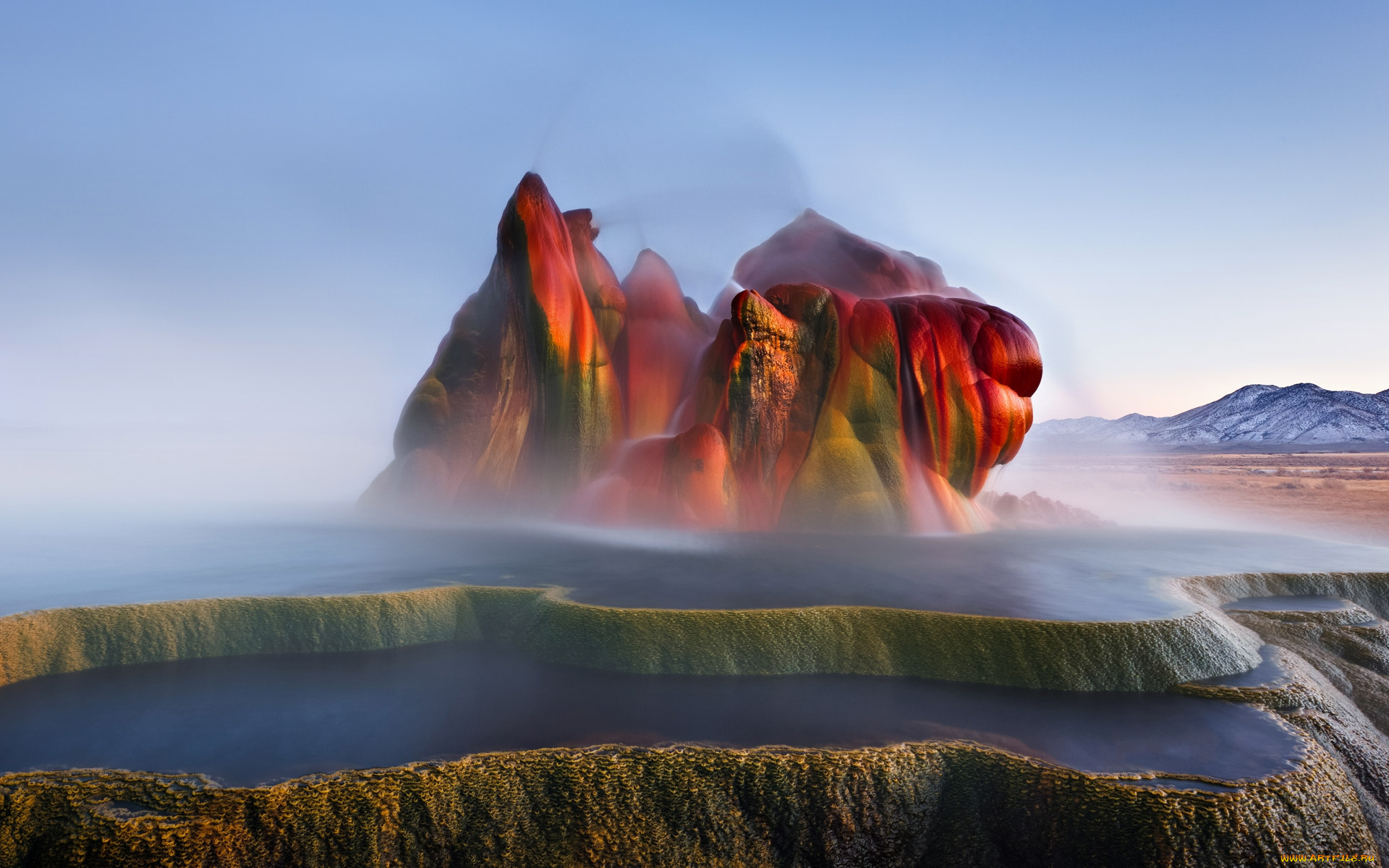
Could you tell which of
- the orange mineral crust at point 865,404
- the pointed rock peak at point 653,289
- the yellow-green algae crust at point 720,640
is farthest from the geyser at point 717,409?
the yellow-green algae crust at point 720,640

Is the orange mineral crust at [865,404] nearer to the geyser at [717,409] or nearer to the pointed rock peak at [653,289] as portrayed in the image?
the geyser at [717,409]

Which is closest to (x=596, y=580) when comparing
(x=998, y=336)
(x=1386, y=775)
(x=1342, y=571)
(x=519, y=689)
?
(x=519, y=689)

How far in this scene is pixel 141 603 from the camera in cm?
864

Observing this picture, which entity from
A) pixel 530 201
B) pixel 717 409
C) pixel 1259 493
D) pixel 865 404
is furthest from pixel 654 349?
pixel 1259 493

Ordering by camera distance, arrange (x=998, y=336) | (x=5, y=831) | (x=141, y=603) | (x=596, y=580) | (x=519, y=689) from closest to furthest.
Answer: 1. (x=5, y=831)
2. (x=519, y=689)
3. (x=141, y=603)
4. (x=596, y=580)
5. (x=998, y=336)

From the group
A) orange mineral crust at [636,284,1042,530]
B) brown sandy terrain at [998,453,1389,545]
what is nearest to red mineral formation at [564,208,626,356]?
orange mineral crust at [636,284,1042,530]

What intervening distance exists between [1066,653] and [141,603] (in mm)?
12248

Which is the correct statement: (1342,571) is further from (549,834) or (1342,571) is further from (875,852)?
(549,834)

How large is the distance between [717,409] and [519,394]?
6861 millimetres

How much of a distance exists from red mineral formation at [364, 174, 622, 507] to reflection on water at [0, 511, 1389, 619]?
3343 mm

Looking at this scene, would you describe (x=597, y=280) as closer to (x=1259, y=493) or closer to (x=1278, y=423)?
(x=1259, y=493)

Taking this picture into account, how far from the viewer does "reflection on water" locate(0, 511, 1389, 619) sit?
9.60 meters

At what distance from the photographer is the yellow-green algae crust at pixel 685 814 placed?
16.7 ft

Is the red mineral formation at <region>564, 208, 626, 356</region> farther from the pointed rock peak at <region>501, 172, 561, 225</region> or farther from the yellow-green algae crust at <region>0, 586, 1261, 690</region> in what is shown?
the yellow-green algae crust at <region>0, 586, 1261, 690</region>
